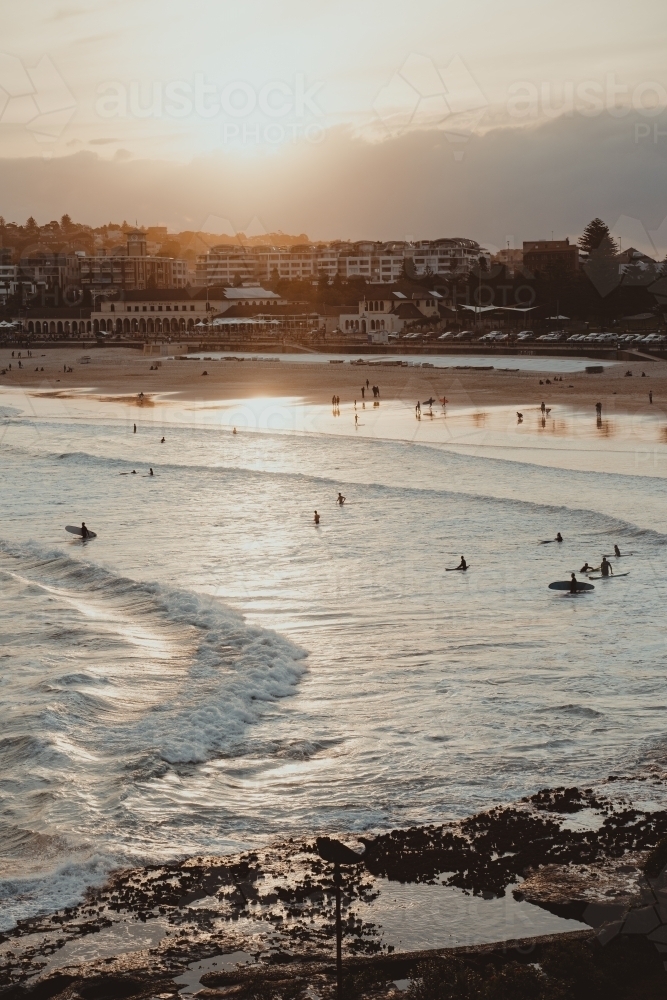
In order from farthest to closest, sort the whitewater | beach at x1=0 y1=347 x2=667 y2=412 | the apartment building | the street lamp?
1. the apartment building
2. beach at x1=0 y1=347 x2=667 y2=412
3. the whitewater
4. the street lamp

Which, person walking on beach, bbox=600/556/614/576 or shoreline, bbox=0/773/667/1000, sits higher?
person walking on beach, bbox=600/556/614/576

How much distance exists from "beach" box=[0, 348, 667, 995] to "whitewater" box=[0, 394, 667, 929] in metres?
0.04

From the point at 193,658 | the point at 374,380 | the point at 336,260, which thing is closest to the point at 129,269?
the point at 336,260

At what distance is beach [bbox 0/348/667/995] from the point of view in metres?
7.97

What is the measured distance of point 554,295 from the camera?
82.3 meters

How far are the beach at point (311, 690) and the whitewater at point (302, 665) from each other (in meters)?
0.04

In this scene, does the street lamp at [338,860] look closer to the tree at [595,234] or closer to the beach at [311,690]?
the beach at [311,690]

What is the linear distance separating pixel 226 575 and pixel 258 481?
33.4 feet

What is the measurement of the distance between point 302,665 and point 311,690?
82 cm

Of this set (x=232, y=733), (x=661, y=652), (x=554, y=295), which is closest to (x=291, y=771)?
(x=232, y=733)

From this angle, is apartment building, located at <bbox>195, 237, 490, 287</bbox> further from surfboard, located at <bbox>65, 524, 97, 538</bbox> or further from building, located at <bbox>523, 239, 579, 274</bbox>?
surfboard, located at <bbox>65, 524, 97, 538</bbox>

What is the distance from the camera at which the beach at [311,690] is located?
26.2ft

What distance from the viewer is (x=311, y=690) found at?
1245 cm

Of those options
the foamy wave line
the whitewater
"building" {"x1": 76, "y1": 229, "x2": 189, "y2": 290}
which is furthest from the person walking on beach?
"building" {"x1": 76, "y1": 229, "x2": 189, "y2": 290}
